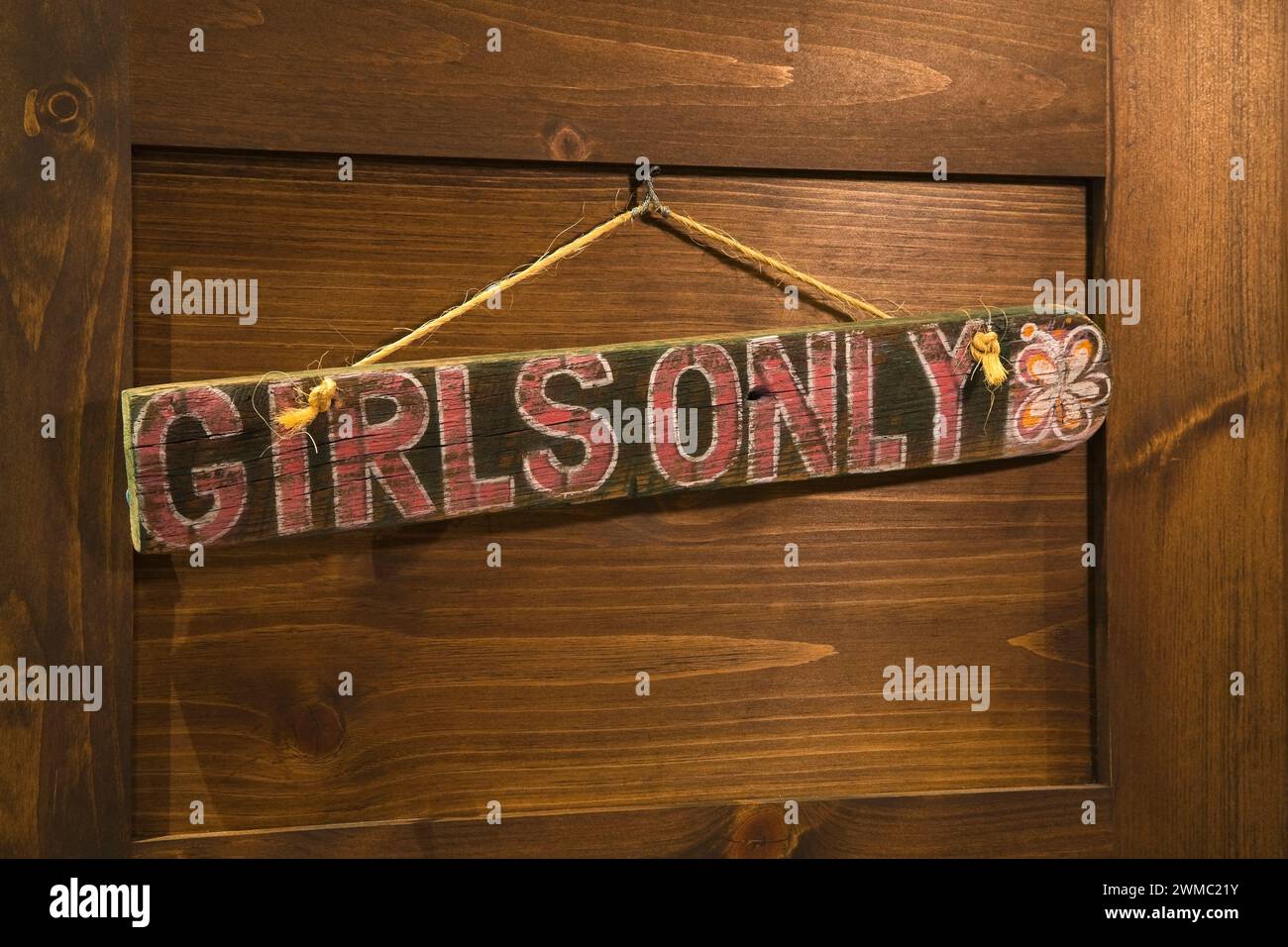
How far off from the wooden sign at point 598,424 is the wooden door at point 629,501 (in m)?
0.07

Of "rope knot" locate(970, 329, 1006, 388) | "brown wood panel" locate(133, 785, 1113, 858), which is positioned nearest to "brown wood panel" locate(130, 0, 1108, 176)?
"rope knot" locate(970, 329, 1006, 388)

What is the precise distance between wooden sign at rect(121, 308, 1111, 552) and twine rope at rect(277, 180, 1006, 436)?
2cm

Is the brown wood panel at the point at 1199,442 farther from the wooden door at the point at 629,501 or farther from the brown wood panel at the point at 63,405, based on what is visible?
the brown wood panel at the point at 63,405

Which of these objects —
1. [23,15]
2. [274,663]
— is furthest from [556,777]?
[23,15]

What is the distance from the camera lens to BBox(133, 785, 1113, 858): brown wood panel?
3.82 feet

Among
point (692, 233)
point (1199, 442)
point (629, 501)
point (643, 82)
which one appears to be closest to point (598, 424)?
point (629, 501)

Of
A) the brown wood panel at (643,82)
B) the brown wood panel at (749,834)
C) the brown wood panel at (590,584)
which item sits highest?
the brown wood panel at (643,82)

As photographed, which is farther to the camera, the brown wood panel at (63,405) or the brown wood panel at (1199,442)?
the brown wood panel at (1199,442)

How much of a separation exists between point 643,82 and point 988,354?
528 millimetres

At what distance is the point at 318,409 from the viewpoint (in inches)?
43.6

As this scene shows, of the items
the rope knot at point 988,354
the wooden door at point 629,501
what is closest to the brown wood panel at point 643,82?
the wooden door at point 629,501

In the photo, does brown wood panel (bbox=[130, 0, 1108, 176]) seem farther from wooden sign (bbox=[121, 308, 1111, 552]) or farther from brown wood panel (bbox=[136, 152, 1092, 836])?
wooden sign (bbox=[121, 308, 1111, 552])

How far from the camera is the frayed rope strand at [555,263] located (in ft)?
3.63

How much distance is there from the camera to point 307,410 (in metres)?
1.10
